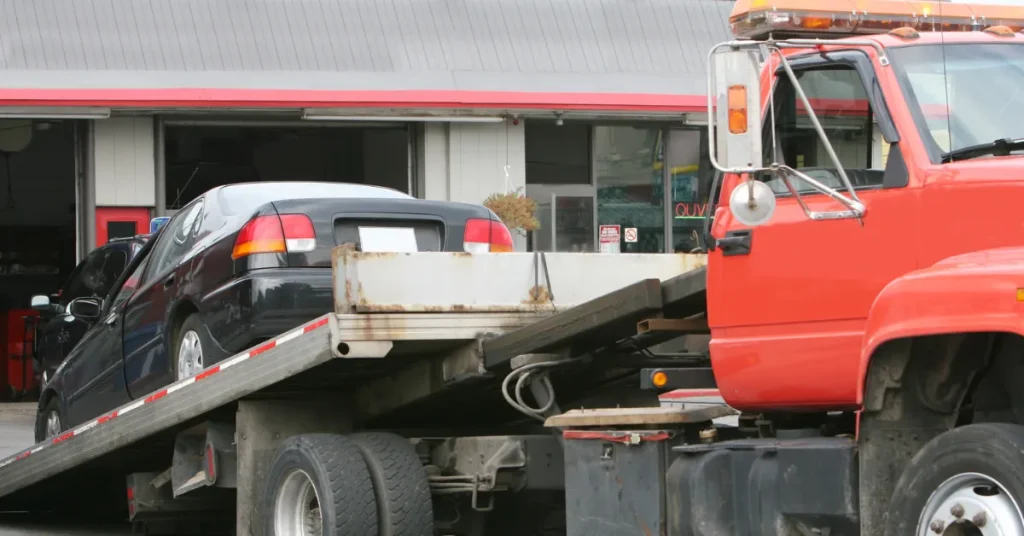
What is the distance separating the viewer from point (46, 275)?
993 inches

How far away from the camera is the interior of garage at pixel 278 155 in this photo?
22766mm

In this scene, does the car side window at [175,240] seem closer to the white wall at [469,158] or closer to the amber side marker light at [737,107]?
the amber side marker light at [737,107]

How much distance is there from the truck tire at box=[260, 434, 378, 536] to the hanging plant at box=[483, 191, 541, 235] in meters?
14.7

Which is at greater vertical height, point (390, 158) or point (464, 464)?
point (390, 158)

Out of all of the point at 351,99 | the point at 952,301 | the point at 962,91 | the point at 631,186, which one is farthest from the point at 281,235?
the point at 631,186

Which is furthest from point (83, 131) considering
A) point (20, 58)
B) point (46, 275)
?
point (46, 275)

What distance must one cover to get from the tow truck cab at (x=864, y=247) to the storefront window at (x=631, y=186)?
59.0ft

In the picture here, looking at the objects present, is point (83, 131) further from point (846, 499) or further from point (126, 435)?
point (846, 499)

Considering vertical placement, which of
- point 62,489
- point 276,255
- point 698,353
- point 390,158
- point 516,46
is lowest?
point 62,489

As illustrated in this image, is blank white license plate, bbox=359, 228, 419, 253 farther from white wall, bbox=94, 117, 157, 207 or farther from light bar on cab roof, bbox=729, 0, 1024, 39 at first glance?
white wall, bbox=94, 117, 157, 207

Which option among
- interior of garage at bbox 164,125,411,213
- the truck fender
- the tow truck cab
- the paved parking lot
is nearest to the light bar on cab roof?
the tow truck cab

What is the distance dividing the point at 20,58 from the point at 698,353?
16.5 meters

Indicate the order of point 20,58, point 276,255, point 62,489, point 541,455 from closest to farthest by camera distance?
point 541,455 < point 276,255 < point 62,489 < point 20,58

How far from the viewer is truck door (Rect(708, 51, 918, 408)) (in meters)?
5.24
